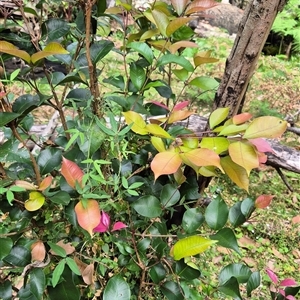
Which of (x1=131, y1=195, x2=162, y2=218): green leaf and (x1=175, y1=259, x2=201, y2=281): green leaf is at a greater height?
(x1=131, y1=195, x2=162, y2=218): green leaf

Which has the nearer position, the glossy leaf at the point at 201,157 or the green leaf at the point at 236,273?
the glossy leaf at the point at 201,157

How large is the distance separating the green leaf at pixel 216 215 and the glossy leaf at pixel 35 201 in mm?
410

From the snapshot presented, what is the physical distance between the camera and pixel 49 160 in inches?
34.1

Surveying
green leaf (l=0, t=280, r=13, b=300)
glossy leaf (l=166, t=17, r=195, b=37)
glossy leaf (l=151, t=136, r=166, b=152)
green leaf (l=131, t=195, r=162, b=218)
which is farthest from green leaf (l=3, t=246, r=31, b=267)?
glossy leaf (l=166, t=17, r=195, b=37)

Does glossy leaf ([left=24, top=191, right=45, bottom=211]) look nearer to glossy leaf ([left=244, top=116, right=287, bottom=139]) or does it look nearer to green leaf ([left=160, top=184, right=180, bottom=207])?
green leaf ([left=160, top=184, right=180, bottom=207])

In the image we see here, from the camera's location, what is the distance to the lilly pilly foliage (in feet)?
2.44

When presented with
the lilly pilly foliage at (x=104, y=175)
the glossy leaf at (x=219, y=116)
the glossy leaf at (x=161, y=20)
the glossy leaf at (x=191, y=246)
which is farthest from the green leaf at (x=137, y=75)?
the glossy leaf at (x=191, y=246)

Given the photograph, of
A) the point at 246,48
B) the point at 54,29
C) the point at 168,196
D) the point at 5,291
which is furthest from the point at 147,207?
the point at 246,48

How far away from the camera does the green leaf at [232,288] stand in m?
0.83

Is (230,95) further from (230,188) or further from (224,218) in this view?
(230,188)

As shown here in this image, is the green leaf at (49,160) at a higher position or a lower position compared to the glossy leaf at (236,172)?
lower

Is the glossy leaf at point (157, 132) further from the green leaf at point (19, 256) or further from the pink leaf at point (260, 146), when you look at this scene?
the green leaf at point (19, 256)

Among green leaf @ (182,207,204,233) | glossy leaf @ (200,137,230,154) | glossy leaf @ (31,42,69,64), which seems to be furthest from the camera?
green leaf @ (182,207,204,233)

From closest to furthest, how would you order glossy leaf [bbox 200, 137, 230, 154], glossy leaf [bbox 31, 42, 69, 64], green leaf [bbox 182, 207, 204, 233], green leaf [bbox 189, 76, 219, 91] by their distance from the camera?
glossy leaf [bbox 31, 42, 69, 64] → glossy leaf [bbox 200, 137, 230, 154] → green leaf [bbox 182, 207, 204, 233] → green leaf [bbox 189, 76, 219, 91]
